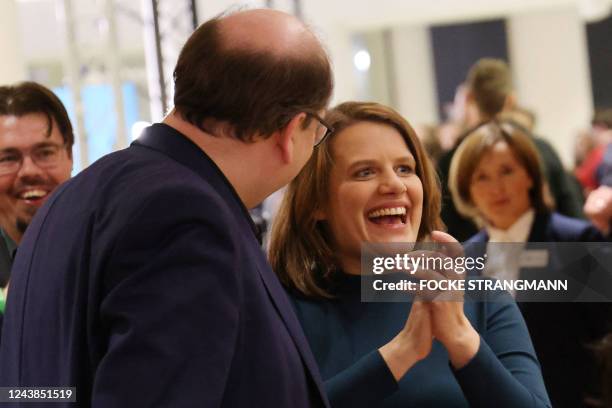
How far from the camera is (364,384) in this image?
1259 millimetres

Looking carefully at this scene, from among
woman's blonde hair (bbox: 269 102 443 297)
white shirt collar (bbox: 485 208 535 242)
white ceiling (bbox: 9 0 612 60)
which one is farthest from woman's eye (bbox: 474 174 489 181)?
white ceiling (bbox: 9 0 612 60)

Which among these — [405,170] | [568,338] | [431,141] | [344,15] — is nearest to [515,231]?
[568,338]

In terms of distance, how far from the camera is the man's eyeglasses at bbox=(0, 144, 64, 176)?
5.67 feet

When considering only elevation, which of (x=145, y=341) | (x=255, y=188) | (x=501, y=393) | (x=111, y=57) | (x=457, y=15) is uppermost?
(x=457, y=15)

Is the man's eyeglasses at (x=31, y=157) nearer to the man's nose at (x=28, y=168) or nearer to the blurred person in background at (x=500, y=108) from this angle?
the man's nose at (x=28, y=168)

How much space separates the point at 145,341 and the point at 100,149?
135 inches

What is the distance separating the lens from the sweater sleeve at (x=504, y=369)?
1225 millimetres

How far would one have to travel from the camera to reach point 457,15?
9.34 metres

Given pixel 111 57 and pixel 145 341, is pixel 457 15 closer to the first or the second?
pixel 111 57

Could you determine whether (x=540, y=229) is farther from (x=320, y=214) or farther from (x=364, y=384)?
(x=364, y=384)

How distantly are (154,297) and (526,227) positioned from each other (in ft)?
3.01

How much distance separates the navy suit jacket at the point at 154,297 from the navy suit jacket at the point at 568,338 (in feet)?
1.92

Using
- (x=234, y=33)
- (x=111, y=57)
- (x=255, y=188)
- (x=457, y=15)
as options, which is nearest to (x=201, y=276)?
(x=255, y=188)

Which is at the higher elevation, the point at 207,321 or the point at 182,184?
the point at 182,184
